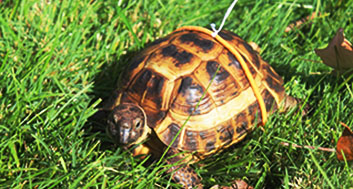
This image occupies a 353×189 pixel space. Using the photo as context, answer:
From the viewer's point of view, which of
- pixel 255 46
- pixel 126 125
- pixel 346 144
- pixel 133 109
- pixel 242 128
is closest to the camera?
pixel 346 144

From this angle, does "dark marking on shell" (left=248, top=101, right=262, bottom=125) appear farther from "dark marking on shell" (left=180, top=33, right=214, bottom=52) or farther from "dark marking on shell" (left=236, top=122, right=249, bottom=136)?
"dark marking on shell" (left=180, top=33, right=214, bottom=52)

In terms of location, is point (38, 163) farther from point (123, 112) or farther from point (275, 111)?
point (275, 111)

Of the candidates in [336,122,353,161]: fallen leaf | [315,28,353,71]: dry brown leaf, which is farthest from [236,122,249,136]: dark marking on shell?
[315,28,353,71]: dry brown leaf

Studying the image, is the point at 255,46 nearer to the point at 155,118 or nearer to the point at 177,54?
the point at 177,54

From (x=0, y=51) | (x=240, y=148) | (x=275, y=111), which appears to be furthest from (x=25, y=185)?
(x=275, y=111)

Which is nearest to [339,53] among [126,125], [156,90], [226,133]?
[226,133]

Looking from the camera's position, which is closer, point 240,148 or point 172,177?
point 172,177
